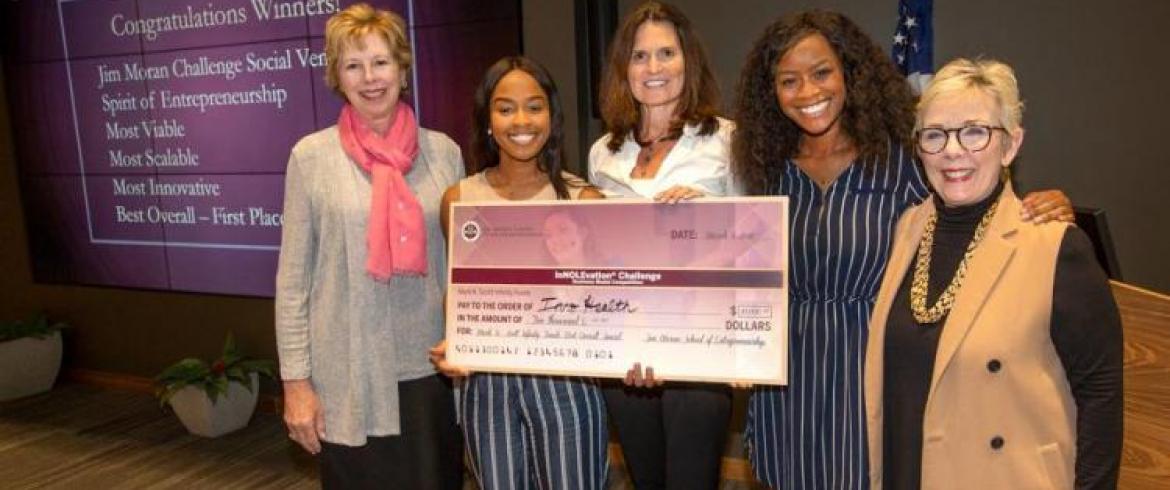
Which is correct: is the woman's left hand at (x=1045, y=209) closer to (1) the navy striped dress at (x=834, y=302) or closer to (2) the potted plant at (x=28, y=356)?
(1) the navy striped dress at (x=834, y=302)

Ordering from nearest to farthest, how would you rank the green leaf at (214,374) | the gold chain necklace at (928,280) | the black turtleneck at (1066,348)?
1. the black turtleneck at (1066,348)
2. the gold chain necklace at (928,280)
3. the green leaf at (214,374)

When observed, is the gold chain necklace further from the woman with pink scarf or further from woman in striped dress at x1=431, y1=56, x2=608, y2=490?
the woman with pink scarf

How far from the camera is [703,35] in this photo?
3.40m

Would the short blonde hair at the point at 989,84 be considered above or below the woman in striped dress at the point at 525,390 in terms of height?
above

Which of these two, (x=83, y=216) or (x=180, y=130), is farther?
(x=83, y=216)

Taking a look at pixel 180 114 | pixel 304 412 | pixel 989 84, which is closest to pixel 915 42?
pixel 989 84

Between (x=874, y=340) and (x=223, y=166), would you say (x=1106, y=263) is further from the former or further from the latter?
(x=223, y=166)

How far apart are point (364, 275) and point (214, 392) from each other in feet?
9.11

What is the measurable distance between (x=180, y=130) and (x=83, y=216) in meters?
1.03

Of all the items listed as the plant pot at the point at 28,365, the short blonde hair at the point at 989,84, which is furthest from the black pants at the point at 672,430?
the plant pot at the point at 28,365

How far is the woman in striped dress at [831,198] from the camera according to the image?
67.8 inches

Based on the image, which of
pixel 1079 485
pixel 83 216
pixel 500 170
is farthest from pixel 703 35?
pixel 83 216

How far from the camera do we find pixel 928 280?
1.45 meters

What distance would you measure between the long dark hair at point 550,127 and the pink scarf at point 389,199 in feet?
0.55
